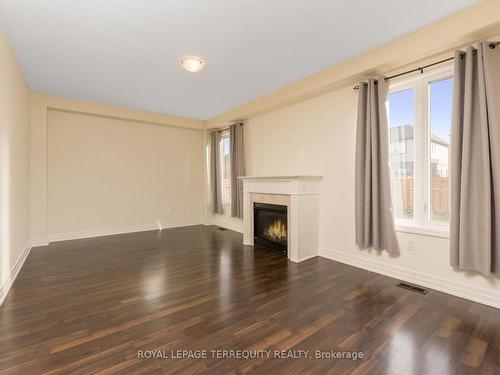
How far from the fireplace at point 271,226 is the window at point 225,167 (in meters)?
1.68

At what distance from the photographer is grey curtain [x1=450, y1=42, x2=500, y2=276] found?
2.24 meters

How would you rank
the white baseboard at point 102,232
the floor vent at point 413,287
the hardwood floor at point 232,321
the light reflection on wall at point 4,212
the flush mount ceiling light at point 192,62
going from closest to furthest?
1. the hardwood floor at point 232,321
2. the light reflection on wall at point 4,212
3. the floor vent at point 413,287
4. the flush mount ceiling light at point 192,62
5. the white baseboard at point 102,232

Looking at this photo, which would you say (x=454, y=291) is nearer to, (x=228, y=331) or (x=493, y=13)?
(x=228, y=331)

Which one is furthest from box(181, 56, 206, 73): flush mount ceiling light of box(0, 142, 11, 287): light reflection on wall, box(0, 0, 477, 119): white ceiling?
Answer: box(0, 142, 11, 287): light reflection on wall

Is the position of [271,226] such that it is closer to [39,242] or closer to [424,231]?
[424,231]

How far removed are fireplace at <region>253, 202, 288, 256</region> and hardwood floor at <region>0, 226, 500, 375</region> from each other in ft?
2.23

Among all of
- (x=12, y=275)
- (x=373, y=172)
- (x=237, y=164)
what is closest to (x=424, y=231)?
(x=373, y=172)

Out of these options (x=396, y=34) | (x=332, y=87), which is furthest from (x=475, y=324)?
(x=332, y=87)

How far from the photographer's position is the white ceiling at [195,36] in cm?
226

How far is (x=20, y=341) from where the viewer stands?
179cm

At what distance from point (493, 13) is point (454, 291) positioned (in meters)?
2.54

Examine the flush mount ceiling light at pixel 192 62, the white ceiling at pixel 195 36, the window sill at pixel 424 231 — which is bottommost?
the window sill at pixel 424 231

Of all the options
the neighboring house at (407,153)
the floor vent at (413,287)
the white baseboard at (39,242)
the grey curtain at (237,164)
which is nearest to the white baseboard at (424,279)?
the floor vent at (413,287)

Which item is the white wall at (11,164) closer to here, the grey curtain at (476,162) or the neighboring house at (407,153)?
the neighboring house at (407,153)
